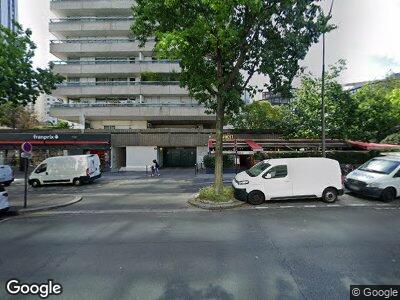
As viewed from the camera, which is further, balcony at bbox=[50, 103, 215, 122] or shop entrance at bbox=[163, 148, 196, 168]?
shop entrance at bbox=[163, 148, 196, 168]

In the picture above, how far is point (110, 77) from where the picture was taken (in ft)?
116

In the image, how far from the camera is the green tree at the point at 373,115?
88.3ft

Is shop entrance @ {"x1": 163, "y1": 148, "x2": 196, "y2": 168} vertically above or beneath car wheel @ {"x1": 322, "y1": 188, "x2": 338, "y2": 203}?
above

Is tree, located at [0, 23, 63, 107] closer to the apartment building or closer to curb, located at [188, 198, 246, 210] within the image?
curb, located at [188, 198, 246, 210]

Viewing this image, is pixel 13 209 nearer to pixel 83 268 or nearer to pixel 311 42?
pixel 83 268

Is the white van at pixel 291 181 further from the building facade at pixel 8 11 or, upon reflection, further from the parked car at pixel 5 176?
the building facade at pixel 8 11

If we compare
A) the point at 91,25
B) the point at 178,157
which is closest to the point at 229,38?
the point at 178,157

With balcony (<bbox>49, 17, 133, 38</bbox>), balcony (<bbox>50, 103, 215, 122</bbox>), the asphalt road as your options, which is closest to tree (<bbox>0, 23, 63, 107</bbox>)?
the asphalt road

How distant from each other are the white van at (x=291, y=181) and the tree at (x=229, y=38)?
1.49 m

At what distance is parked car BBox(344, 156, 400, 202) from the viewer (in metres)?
12.1

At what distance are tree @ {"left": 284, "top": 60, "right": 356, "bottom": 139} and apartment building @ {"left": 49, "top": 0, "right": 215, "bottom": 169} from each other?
33.3 feet

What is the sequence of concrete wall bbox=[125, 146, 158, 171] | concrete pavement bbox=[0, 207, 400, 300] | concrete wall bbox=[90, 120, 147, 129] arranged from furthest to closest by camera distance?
1. concrete wall bbox=[90, 120, 147, 129]
2. concrete wall bbox=[125, 146, 158, 171]
3. concrete pavement bbox=[0, 207, 400, 300]

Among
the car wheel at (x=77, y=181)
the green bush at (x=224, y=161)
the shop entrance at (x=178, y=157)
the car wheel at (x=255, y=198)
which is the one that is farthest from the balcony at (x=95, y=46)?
the car wheel at (x=255, y=198)

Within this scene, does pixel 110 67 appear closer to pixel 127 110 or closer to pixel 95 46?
pixel 95 46
